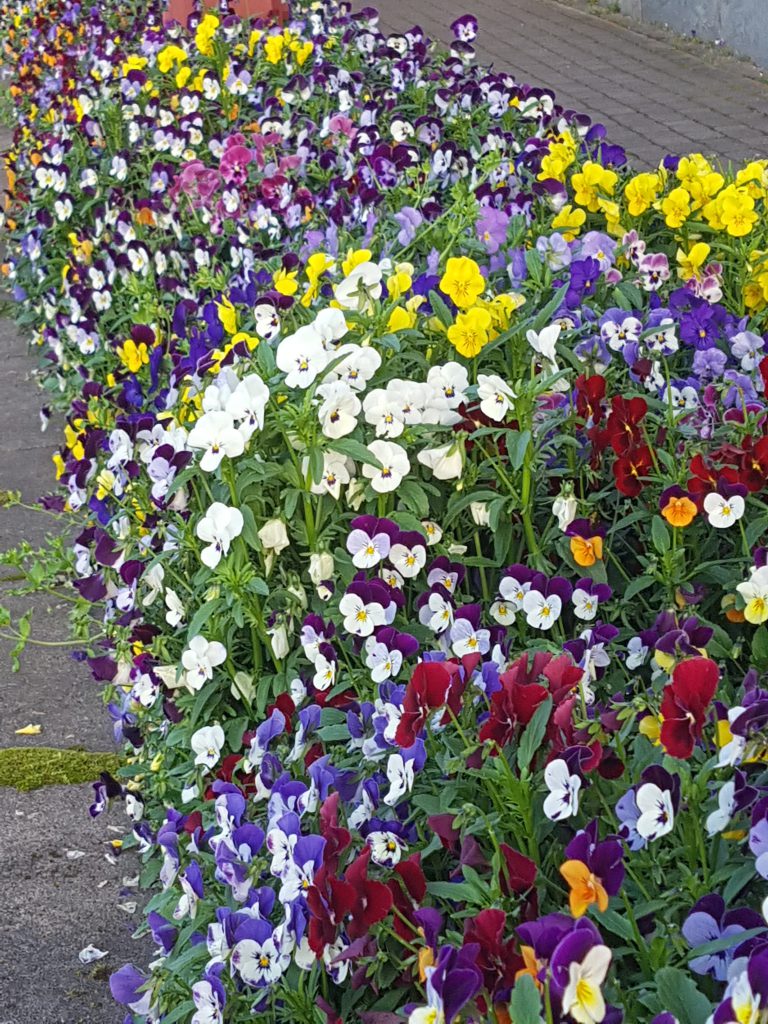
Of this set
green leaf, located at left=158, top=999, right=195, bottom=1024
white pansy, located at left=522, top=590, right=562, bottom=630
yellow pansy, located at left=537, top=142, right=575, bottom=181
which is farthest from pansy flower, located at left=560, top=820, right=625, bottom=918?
yellow pansy, located at left=537, top=142, right=575, bottom=181

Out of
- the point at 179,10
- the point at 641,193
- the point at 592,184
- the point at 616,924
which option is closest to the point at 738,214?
the point at 641,193

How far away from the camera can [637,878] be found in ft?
4.97

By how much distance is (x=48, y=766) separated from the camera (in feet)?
8.84

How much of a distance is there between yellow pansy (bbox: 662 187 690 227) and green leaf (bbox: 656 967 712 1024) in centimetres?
200

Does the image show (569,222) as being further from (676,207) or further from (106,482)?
(106,482)

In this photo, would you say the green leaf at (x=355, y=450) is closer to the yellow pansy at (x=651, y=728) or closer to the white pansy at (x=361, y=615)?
the white pansy at (x=361, y=615)

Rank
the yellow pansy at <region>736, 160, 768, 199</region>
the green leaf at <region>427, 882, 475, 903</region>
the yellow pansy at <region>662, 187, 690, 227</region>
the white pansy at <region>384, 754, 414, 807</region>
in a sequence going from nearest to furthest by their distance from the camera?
the green leaf at <region>427, 882, 475, 903</region>
the white pansy at <region>384, 754, 414, 807</region>
the yellow pansy at <region>662, 187, 690, 227</region>
the yellow pansy at <region>736, 160, 768, 199</region>

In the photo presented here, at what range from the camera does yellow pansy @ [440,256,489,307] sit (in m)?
2.43

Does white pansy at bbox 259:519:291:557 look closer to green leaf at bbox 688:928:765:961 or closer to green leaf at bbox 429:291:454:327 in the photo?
green leaf at bbox 429:291:454:327

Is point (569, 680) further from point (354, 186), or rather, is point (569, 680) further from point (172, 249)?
point (172, 249)

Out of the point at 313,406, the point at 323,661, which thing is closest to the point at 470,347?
the point at 313,406

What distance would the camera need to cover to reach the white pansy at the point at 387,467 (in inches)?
85.7

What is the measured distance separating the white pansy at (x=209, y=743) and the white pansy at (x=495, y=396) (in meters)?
0.67

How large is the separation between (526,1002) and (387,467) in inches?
44.5
